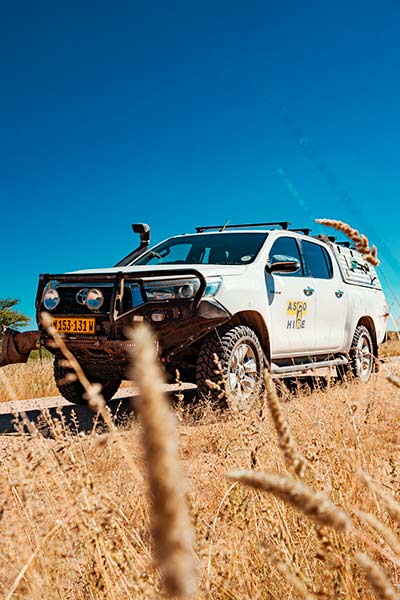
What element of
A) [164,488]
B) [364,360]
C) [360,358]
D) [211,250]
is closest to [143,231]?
[211,250]

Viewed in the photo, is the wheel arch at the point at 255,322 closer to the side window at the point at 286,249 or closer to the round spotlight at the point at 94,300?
the side window at the point at 286,249

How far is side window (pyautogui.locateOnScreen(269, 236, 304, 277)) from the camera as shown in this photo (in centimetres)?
640

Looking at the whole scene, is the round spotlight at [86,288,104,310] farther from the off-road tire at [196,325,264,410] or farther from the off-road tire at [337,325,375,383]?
the off-road tire at [337,325,375,383]

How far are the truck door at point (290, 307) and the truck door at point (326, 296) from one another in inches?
7.4

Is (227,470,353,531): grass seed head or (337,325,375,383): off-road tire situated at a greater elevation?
(227,470,353,531): grass seed head

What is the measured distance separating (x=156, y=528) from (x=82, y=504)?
4.91ft

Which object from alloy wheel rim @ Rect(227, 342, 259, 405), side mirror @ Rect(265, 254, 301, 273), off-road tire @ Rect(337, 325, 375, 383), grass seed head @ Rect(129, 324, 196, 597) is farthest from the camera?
off-road tire @ Rect(337, 325, 375, 383)

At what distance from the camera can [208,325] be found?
16.5ft

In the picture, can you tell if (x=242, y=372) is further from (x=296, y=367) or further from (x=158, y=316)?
(x=296, y=367)

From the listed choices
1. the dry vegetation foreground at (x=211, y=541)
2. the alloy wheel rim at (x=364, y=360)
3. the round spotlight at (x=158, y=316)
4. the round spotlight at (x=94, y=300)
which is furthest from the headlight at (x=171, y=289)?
the alloy wheel rim at (x=364, y=360)

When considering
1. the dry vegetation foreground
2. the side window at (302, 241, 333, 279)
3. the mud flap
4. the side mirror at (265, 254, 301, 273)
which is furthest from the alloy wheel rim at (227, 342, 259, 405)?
Result: the dry vegetation foreground

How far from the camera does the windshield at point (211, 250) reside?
6.24m

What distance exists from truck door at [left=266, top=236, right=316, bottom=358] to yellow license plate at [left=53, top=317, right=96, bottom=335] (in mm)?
1908

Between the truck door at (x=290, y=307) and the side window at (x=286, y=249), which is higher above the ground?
the side window at (x=286, y=249)
